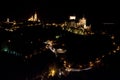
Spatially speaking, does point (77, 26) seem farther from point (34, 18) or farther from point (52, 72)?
point (52, 72)

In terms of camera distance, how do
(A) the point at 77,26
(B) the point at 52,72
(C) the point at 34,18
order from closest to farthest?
(B) the point at 52,72
(A) the point at 77,26
(C) the point at 34,18

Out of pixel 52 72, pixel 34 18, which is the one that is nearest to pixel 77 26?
pixel 34 18

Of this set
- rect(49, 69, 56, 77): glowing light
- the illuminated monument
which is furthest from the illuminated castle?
rect(49, 69, 56, 77): glowing light

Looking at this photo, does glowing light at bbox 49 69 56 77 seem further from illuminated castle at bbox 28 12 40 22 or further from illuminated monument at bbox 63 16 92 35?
illuminated castle at bbox 28 12 40 22

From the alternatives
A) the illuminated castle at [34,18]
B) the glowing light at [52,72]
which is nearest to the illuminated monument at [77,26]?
the illuminated castle at [34,18]

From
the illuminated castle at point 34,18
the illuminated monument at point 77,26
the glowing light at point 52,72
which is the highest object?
the illuminated castle at point 34,18

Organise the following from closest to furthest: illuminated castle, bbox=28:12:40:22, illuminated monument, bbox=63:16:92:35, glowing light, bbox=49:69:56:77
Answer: glowing light, bbox=49:69:56:77 < illuminated monument, bbox=63:16:92:35 < illuminated castle, bbox=28:12:40:22

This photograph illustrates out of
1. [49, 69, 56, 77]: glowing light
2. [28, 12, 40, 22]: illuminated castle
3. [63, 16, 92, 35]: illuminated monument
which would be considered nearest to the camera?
[49, 69, 56, 77]: glowing light

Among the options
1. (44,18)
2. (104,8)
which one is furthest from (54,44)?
(104,8)

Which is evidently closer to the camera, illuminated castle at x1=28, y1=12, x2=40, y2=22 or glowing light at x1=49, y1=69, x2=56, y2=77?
glowing light at x1=49, y1=69, x2=56, y2=77

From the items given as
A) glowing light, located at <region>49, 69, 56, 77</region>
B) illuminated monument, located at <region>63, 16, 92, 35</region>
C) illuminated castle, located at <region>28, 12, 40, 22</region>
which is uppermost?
illuminated castle, located at <region>28, 12, 40, 22</region>

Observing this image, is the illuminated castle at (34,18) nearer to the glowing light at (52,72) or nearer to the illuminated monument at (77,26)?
the illuminated monument at (77,26)

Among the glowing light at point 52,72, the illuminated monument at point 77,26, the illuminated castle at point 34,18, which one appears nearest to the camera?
the glowing light at point 52,72
